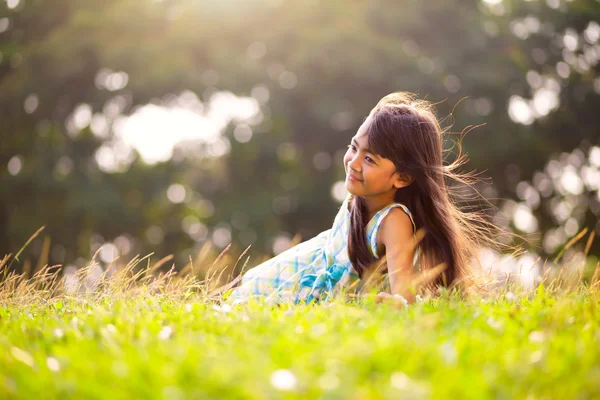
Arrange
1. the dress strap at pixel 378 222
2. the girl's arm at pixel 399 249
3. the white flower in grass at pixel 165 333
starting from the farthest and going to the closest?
the dress strap at pixel 378 222
the girl's arm at pixel 399 249
the white flower in grass at pixel 165 333

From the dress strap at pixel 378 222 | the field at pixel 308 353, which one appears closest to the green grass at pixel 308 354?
the field at pixel 308 353

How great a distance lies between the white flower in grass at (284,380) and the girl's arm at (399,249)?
1.67 m

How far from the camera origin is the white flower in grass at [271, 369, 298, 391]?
155 centimetres

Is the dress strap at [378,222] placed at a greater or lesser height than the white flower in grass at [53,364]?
lesser

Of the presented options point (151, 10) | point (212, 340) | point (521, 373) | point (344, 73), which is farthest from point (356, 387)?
point (151, 10)

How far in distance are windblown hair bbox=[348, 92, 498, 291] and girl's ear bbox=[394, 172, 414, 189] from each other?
0.6 inches

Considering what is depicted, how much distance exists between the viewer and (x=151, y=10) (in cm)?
1647

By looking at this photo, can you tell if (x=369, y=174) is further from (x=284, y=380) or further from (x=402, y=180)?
(x=284, y=380)

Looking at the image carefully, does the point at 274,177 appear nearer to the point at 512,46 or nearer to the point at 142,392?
the point at 512,46

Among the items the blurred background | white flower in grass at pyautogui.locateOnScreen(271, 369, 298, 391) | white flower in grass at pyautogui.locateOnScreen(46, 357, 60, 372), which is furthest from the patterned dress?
the blurred background

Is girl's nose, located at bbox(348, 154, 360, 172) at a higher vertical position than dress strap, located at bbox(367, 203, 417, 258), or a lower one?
higher

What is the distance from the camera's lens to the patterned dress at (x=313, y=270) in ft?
12.2

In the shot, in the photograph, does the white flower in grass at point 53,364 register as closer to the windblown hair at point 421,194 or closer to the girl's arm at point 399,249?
the girl's arm at point 399,249

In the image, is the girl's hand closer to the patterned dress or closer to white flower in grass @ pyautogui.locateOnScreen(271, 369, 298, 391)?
the patterned dress
